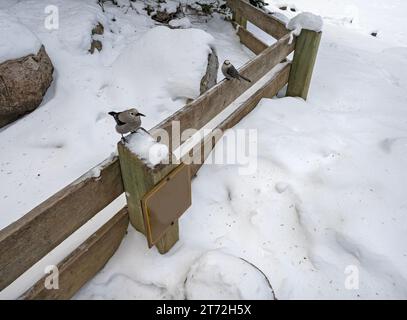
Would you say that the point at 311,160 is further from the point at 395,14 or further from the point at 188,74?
the point at 395,14

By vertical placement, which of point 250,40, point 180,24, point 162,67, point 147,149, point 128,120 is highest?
point 128,120

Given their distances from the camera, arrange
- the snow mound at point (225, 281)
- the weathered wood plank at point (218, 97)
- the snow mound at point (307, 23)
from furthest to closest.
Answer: the snow mound at point (307, 23), the weathered wood plank at point (218, 97), the snow mound at point (225, 281)

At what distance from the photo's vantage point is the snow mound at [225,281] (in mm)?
2041

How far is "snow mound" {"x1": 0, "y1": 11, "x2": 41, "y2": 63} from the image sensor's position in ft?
12.3

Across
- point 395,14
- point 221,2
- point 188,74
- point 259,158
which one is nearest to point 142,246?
point 259,158

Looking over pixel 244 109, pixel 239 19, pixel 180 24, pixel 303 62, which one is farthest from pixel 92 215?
pixel 239 19

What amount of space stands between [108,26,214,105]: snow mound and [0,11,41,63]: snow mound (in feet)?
3.62

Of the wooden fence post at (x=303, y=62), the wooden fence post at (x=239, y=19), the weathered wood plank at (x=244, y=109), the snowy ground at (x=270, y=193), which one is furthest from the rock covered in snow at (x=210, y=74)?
the wooden fence post at (x=239, y=19)

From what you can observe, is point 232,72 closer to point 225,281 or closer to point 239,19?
point 225,281

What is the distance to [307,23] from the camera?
3582 mm

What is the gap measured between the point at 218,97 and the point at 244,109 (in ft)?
2.83

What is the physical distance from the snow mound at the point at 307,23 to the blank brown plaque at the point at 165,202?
2545 mm
